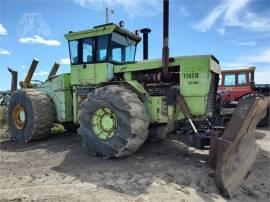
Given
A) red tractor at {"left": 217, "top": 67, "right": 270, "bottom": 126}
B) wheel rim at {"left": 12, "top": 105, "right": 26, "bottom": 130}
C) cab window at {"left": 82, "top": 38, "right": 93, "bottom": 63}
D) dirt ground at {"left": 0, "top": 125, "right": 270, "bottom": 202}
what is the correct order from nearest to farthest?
dirt ground at {"left": 0, "top": 125, "right": 270, "bottom": 202} → cab window at {"left": 82, "top": 38, "right": 93, "bottom": 63} → wheel rim at {"left": 12, "top": 105, "right": 26, "bottom": 130} → red tractor at {"left": 217, "top": 67, "right": 270, "bottom": 126}

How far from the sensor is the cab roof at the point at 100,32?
708 centimetres

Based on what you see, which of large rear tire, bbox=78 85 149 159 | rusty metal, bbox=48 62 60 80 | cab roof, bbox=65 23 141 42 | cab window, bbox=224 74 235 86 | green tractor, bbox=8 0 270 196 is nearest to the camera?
green tractor, bbox=8 0 270 196

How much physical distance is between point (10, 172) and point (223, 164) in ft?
12.0

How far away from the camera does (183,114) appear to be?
6141 mm

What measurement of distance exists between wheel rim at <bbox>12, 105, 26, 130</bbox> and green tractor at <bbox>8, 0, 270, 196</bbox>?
0.03 metres

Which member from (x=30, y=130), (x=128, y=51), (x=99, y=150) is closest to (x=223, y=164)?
(x=99, y=150)

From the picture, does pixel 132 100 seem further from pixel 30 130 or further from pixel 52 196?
pixel 30 130

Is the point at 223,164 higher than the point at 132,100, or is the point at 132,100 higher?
the point at 132,100

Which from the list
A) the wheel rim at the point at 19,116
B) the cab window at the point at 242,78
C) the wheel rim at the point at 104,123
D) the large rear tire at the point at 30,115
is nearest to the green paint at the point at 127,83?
the wheel rim at the point at 104,123

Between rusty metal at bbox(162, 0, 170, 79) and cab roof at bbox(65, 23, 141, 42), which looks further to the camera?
cab roof at bbox(65, 23, 141, 42)

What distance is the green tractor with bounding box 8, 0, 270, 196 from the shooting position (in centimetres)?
507

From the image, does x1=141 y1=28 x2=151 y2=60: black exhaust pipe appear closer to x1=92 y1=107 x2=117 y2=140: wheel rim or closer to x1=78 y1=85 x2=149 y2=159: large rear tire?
x1=78 y1=85 x2=149 y2=159: large rear tire

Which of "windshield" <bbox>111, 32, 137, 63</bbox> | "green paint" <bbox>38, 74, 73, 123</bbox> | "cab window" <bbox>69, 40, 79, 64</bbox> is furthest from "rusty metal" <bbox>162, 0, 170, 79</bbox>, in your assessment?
"green paint" <bbox>38, 74, 73, 123</bbox>

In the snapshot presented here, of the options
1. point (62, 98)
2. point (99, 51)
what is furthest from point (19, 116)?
point (99, 51)
